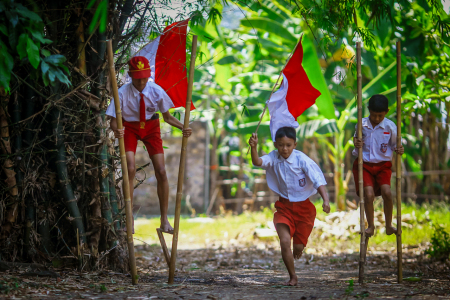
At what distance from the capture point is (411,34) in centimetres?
664

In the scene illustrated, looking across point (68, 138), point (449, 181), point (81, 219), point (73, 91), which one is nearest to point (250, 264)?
point (81, 219)

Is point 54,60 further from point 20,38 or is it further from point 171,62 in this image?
point 171,62

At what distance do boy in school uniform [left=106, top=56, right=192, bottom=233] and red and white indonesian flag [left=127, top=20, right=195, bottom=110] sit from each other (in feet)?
0.97

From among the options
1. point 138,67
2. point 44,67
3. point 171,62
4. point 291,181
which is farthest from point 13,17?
point 291,181

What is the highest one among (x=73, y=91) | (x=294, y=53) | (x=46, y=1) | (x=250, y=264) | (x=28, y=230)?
(x=46, y=1)

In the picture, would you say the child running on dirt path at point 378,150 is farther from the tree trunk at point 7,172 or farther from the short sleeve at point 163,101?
the tree trunk at point 7,172

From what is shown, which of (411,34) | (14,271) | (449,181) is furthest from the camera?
(449,181)

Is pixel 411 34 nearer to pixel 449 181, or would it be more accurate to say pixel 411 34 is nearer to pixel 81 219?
pixel 81 219

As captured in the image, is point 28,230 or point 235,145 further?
point 235,145

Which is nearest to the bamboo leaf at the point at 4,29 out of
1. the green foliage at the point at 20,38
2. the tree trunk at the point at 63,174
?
the green foliage at the point at 20,38

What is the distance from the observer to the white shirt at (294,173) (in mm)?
4496

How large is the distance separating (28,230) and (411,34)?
5.94 meters

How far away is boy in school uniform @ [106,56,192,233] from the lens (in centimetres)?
433

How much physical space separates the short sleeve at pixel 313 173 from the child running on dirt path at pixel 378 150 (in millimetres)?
619
